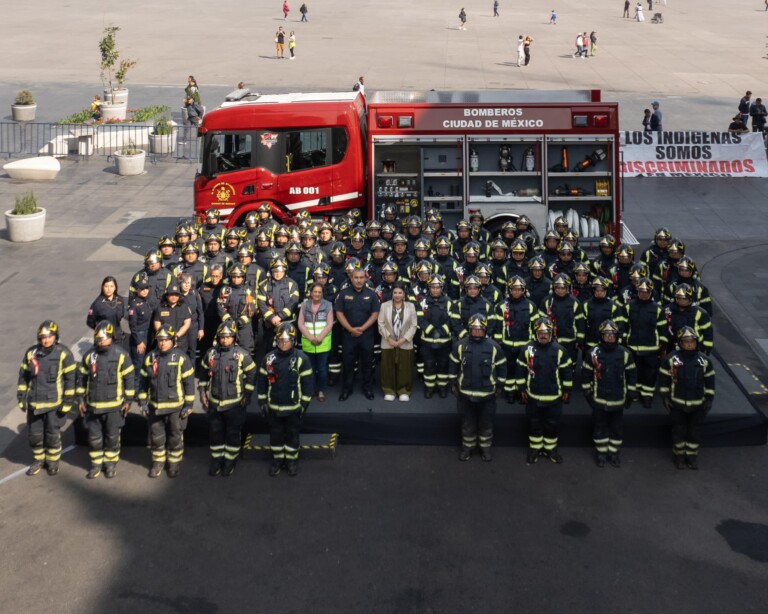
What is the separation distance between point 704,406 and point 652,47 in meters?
46.3

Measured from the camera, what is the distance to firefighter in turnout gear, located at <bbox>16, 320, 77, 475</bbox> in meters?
10.1

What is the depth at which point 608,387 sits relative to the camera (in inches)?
408

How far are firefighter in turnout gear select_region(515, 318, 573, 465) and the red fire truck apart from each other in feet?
20.7

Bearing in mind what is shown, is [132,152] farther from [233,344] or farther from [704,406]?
[704,406]

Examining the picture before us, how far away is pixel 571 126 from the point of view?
652 inches

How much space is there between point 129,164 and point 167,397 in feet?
57.2

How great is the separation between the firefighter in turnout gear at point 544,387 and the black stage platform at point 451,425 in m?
0.33

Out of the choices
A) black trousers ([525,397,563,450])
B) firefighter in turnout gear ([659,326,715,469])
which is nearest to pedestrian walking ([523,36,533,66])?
firefighter in turnout gear ([659,326,715,469])

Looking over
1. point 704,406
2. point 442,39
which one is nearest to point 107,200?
point 704,406

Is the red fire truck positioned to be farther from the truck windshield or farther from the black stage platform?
the black stage platform

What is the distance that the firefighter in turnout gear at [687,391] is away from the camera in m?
10.2

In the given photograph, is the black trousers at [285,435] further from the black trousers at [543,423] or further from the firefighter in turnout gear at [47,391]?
the black trousers at [543,423]

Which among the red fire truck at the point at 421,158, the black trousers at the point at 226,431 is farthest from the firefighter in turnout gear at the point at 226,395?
the red fire truck at the point at 421,158

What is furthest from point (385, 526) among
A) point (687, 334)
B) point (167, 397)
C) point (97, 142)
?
point (97, 142)
